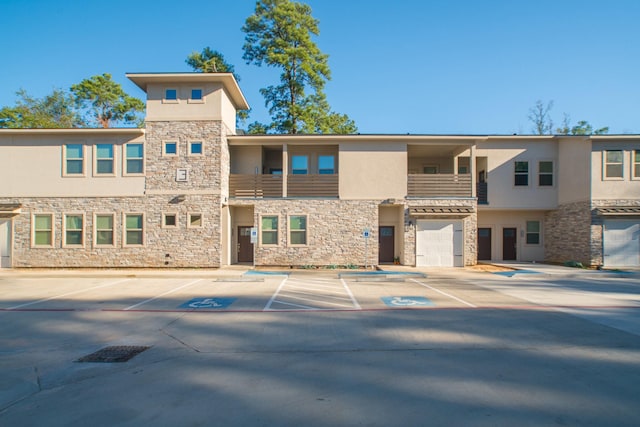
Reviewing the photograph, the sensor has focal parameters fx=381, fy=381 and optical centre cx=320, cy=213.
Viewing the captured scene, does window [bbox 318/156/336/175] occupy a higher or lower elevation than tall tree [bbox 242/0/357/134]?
lower

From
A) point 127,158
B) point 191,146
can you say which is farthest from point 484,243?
point 127,158

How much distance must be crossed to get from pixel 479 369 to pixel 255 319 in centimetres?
508

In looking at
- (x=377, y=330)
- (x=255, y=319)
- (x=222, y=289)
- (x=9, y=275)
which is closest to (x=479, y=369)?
(x=377, y=330)

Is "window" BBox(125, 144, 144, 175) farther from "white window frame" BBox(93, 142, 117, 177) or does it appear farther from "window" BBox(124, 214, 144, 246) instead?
"window" BBox(124, 214, 144, 246)

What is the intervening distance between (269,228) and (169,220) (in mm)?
5083

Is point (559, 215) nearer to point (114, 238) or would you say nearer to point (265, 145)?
point (265, 145)

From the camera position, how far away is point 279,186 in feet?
67.6

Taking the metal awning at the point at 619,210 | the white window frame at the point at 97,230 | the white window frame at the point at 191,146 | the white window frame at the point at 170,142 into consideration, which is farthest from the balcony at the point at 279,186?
the metal awning at the point at 619,210

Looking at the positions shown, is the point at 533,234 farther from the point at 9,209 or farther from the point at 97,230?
the point at 9,209

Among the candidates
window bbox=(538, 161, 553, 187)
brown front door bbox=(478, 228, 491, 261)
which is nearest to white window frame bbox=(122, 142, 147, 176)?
brown front door bbox=(478, 228, 491, 261)

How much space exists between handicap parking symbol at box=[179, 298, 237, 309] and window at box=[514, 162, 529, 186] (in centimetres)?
1867

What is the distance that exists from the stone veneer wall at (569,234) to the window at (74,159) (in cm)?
2615

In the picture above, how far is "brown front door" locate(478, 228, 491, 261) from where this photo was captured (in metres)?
Result: 23.6

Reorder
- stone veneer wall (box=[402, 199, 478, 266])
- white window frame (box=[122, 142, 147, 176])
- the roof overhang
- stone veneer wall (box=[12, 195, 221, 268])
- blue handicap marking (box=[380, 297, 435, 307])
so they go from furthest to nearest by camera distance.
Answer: stone veneer wall (box=[402, 199, 478, 266]) → white window frame (box=[122, 142, 147, 176]) → stone veneer wall (box=[12, 195, 221, 268]) → the roof overhang → blue handicap marking (box=[380, 297, 435, 307])
